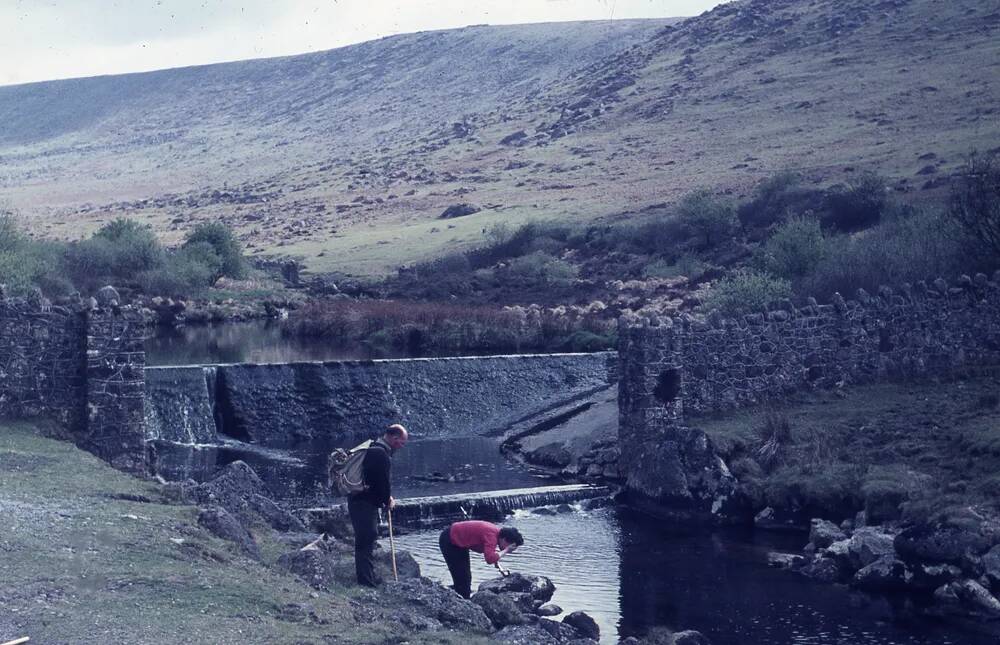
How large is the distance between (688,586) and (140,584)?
934cm

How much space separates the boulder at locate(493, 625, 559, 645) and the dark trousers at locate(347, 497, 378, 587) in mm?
1640

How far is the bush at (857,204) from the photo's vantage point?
58625 millimetres

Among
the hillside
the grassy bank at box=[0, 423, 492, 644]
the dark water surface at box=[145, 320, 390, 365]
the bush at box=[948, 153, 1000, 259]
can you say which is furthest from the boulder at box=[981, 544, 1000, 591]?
the hillside

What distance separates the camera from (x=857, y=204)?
59.5m

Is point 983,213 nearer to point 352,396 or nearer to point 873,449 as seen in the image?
point 873,449

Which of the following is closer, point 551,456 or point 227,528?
point 227,528

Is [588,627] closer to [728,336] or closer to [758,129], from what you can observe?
[728,336]

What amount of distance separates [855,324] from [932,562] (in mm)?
10503

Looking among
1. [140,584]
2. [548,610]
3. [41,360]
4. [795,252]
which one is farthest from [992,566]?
[795,252]

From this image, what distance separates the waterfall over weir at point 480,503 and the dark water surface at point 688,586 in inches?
15.0

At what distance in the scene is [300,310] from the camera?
5312cm

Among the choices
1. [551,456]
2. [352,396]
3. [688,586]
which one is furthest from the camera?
[352,396]

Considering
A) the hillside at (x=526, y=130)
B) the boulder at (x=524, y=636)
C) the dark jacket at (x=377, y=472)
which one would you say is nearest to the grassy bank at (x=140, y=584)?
the boulder at (x=524, y=636)

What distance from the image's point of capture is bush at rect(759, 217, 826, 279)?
4350 cm
